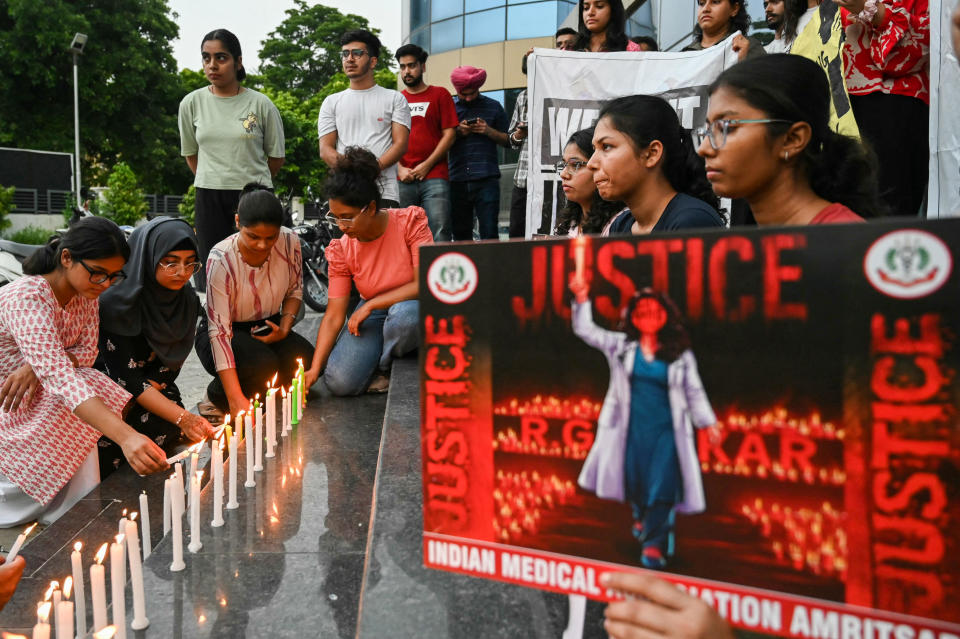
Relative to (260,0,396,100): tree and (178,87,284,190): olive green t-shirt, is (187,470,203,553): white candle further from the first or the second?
(260,0,396,100): tree

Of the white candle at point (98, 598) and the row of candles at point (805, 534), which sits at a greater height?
the row of candles at point (805, 534)

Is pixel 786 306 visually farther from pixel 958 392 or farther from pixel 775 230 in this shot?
pixel 958 392

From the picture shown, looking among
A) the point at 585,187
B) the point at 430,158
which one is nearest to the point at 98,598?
the point at 585,187

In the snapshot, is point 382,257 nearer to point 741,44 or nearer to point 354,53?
point 354,53

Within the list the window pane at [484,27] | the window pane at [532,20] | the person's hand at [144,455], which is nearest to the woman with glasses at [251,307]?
the person's hand at [144,455]

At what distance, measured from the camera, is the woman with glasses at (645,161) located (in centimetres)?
268

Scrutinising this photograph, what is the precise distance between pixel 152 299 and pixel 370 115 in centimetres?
211

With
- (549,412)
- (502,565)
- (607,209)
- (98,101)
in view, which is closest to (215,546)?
(502,565)

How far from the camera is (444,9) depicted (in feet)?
66.8

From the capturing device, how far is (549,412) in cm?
115

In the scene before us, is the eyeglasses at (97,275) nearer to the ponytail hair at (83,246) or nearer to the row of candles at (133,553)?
the ponytail hair at (83,246)

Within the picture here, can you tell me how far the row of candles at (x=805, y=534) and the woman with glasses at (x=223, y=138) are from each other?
14.8 ft

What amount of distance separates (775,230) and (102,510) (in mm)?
3253

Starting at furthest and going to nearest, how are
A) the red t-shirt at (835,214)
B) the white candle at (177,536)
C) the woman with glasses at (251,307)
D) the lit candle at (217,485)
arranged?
the woman with glasses at (251,307)
the lit candle at (217,485)
the white candle at (177,536)
the red t-shirt at (835,214)
